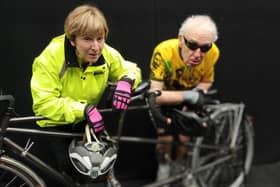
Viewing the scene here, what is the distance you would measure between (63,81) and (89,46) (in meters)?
0.24

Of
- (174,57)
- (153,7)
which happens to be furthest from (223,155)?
(153,7)

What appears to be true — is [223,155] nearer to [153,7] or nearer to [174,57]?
[174,57]

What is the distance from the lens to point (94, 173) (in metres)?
2.28

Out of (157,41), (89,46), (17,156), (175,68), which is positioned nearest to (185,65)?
(175,68)

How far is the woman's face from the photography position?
2.18 meters

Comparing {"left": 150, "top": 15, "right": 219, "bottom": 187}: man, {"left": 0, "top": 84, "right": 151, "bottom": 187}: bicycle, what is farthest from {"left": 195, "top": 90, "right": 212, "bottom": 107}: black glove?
{"left": 0, "top": 84, "right": 151, "bottom": 187}: bicycle

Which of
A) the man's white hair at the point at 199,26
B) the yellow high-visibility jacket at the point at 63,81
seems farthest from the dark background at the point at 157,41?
the yellow high-visibility jacket at the point at 63,81

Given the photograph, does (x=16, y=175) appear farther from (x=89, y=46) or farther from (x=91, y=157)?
(x=89, y=46)

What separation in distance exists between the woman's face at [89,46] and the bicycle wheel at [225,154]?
1069mm

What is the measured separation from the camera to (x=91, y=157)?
7.38ft

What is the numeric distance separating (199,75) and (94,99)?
2.65ft

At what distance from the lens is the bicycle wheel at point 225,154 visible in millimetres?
3078

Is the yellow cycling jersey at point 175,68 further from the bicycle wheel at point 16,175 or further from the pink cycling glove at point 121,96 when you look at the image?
the bicycle wheel at point 16,175

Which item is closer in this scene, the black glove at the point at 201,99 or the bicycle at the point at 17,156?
the bicycle at the point at 17,156
